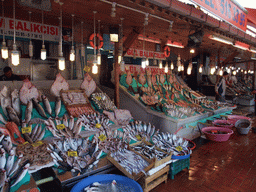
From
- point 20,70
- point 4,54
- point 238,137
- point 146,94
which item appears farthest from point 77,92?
point 238,137

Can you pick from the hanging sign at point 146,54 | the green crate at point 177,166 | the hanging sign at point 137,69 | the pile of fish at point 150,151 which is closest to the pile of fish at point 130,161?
the pile of fish at point 150,151

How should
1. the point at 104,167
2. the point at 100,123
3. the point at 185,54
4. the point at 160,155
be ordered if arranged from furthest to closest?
the point at 185,54, the point at 100,123, the point at 160,155, the point at 104,167

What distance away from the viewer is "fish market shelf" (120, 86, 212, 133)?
5.50m

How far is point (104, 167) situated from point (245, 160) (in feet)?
11.8

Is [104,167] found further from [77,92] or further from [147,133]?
[77,92]

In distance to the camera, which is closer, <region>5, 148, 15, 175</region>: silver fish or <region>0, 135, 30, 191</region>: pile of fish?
<region>0, 135, 30, 191</region>: pile of fish

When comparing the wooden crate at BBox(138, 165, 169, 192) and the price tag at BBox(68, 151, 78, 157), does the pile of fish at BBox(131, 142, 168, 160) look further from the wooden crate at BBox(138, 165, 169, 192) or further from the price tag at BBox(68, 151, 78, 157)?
the price tag at BBox(68, 151, 78, 157)

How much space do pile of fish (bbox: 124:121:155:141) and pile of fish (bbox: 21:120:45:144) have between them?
1.80 meters

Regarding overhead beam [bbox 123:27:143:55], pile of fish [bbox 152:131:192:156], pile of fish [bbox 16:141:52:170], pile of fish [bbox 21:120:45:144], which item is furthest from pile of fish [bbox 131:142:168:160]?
overhead beam [bbox 123:27:143:55]

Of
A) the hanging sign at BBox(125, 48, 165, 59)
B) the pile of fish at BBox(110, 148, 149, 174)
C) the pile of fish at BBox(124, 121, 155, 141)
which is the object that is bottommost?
the pile of fish at BBox(110, 148, 149, 174)

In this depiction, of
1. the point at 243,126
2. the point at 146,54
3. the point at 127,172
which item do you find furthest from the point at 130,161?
the point at 146,54

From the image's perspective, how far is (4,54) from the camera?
4.01m

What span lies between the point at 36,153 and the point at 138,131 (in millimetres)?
2311

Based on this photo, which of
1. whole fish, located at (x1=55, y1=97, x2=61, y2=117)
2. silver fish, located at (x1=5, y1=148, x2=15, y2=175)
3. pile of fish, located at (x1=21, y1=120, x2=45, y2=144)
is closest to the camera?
silver fish, located at (x1=5, y1=148, x2=15, y2=175)
